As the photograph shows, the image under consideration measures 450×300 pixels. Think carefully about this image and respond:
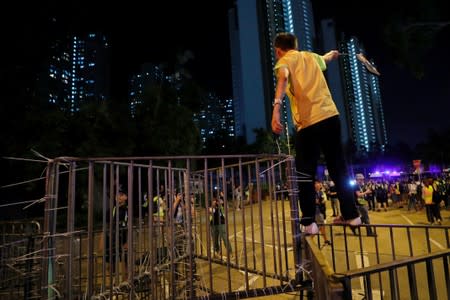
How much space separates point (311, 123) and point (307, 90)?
317mm

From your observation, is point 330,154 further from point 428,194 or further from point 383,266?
point 428,194

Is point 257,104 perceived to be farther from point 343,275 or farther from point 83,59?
point 343,275

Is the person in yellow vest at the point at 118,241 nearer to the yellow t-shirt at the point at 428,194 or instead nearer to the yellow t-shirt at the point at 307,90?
the yellow t-shirt at the point at 307,90

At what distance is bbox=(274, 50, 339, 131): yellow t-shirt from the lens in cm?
309

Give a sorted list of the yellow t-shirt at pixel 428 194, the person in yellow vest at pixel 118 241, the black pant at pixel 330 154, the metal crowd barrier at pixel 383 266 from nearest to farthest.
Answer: the metal crowd barrier at pixel 383 266 < the black pant at pixel 330 154 < the person in yellow vest at pixel 118 241 < the yellow t-shirt at pixel 428 194

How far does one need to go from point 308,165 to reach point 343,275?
4.98 ft

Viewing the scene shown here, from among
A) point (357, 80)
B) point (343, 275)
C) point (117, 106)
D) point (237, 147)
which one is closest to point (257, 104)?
point (237, 147)

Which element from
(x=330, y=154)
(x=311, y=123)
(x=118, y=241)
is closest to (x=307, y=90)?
(x=311, y=123)

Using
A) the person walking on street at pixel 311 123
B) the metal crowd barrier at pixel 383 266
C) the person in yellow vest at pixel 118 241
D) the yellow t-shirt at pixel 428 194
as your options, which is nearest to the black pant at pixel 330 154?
the person walking on street at pixel 311 123

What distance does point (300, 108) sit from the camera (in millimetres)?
3193

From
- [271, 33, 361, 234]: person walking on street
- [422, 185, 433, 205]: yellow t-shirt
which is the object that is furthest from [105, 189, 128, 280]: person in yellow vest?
[422, 185, 433, 205]: yellow t-shirt

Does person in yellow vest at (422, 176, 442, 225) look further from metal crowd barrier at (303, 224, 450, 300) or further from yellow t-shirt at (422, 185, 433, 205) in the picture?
metal crowd barrier at (303, 224, 450, 300)

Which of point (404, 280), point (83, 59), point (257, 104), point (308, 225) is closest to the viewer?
point (308, 225)

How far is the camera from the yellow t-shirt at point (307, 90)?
309 centimetres
